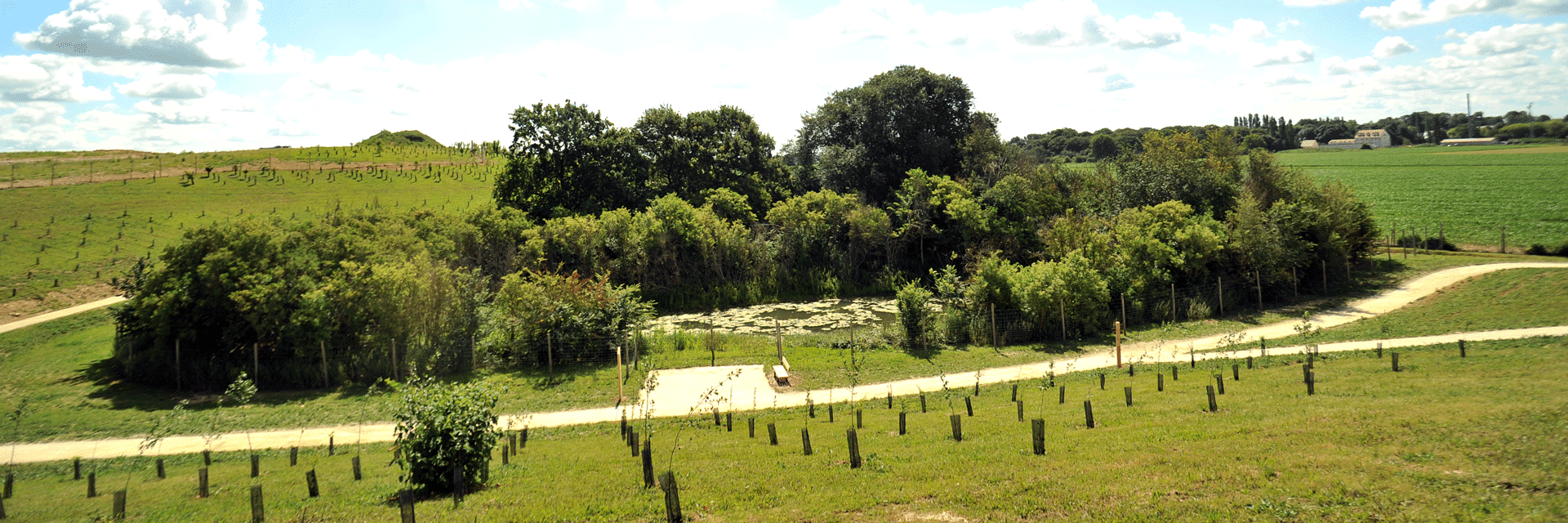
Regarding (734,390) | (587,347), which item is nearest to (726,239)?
(587,347)

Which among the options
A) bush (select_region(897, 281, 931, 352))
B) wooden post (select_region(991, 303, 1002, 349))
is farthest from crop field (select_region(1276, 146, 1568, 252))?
bush (select_region(897, 281, 931, 352))

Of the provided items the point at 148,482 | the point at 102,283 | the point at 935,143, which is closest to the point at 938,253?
the point at 935,143

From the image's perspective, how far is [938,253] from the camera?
1590 inches

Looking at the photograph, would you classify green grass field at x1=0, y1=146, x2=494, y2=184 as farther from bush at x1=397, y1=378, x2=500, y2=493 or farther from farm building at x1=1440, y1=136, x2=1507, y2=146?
farm building at x1=1440, y1=136, x2=1507, y2=146

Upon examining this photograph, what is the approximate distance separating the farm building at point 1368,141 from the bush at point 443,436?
153485 mm

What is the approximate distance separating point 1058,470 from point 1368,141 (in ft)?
523

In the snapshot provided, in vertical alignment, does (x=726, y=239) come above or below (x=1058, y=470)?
above

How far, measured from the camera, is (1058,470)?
32.1 ft

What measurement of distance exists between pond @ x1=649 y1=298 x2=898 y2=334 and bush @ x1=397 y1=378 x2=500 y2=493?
1650 centimetres

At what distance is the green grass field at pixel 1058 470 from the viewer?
810cm

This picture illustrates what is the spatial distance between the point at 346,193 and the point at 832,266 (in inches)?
1594

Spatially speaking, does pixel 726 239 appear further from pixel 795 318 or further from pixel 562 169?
pixel 562 169

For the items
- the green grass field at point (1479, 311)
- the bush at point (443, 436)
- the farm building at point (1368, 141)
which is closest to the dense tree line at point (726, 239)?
the green grass field at point (1479, 311)

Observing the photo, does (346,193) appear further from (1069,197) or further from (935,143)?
(1069,197)
